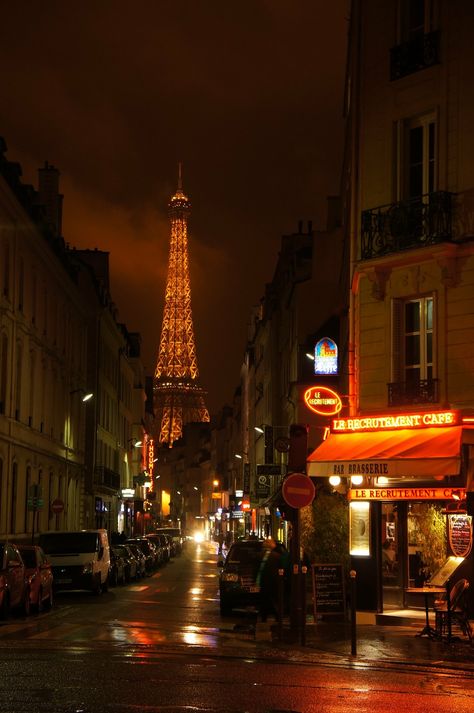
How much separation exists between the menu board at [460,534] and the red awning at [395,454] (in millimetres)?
1138

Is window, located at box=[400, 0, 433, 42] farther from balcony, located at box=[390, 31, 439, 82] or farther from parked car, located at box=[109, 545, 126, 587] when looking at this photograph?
parked car, located at box=[109, 545, 126, 587]

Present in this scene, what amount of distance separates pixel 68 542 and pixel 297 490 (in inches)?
566

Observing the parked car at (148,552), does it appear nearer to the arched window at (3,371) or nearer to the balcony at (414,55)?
the arched window at (3,371)

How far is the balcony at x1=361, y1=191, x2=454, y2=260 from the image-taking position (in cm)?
2081

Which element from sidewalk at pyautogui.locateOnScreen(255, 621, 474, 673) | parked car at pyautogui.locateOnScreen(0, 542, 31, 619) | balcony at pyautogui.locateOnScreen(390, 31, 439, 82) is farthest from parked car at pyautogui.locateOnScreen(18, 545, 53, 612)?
balcony at pyautogui.locateOnScreen(390, 31, 439, 82)

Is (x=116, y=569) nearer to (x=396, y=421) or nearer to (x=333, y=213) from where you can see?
(x=396, y=421)

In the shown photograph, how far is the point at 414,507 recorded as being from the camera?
21.5m

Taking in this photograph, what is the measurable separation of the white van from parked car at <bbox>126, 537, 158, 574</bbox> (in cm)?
1465

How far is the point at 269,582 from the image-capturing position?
24.0 metres

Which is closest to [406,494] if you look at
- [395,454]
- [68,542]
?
[395,454]

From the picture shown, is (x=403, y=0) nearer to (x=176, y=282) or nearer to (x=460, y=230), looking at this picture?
(x=460, y=230)

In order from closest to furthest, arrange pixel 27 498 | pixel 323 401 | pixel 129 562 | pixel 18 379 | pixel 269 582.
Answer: pixel 323 401
pixel 269 582
pixel 129 562
pixel 18 379
pixel 27 498

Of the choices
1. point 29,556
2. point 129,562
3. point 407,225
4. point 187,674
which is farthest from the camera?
point 129,562

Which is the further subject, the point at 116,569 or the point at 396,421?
the point at 116,569
